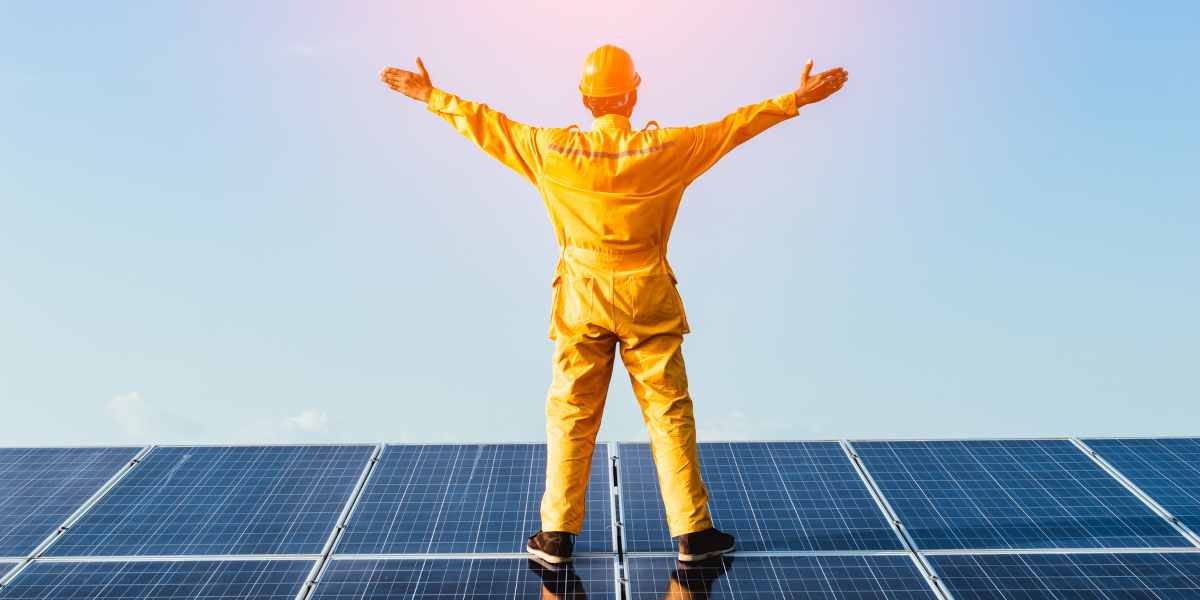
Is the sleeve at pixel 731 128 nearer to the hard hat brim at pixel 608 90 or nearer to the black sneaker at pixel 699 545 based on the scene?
the hard hat brim at pixel 608 90

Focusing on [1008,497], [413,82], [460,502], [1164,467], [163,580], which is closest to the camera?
[163,580]

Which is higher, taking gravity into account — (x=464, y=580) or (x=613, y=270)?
(x=613, y=270)

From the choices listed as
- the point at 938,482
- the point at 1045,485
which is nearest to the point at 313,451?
the point at 938,482

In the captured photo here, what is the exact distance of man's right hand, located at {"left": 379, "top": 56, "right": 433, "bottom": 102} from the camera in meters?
4.87

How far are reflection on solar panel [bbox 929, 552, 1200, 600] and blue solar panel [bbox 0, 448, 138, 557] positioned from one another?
4633mm

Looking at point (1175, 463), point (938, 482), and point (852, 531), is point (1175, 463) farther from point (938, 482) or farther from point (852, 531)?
point (852, 531)

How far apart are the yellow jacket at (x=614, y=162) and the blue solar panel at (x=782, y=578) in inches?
59.4

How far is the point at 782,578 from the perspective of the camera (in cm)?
452

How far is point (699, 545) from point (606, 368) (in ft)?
3.14

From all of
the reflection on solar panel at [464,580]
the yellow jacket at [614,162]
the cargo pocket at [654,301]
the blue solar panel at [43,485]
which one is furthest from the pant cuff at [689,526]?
the blue solar panel at [43,485]

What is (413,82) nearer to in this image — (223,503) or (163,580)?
(223,503)

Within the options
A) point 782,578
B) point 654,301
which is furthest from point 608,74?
point 782,578

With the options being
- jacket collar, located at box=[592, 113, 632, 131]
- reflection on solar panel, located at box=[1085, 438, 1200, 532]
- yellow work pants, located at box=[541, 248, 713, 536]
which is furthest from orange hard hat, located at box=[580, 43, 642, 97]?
reflection on solar panel, located at box=[1085, 438, 1200, 532]

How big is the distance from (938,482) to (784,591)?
1706 millimetres
